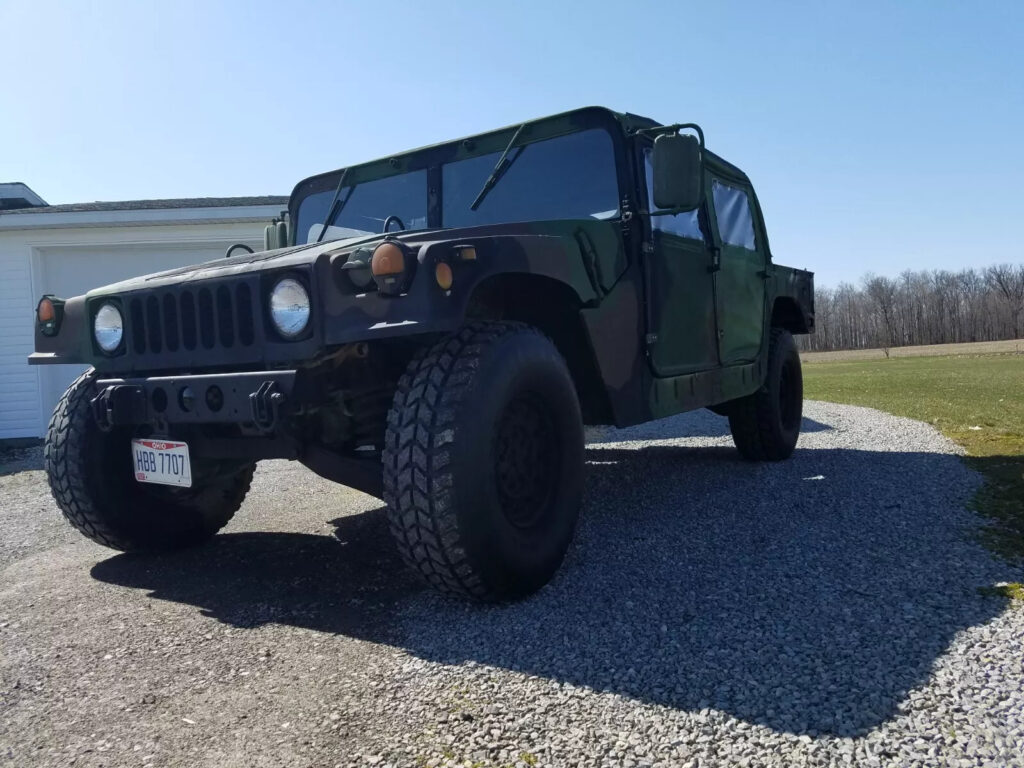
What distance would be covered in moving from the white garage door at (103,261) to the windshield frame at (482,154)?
6703mm

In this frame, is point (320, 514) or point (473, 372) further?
point (320, 514)

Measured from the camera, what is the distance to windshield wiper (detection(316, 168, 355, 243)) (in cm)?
463

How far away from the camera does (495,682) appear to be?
2.25m

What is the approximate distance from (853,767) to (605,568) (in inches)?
63.6

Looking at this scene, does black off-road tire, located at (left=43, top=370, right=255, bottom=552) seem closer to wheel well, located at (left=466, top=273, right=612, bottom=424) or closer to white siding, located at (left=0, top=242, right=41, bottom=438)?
wheel well, located at (left=466, top=273, right=612, bottom=424)

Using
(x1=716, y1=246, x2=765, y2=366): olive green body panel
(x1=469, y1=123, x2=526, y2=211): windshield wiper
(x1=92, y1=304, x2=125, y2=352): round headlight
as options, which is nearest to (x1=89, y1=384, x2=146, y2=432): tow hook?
(x1=92, y1=304, x2=125, y2=352): round headlight

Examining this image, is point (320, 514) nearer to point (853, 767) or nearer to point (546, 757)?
point (546, 757)

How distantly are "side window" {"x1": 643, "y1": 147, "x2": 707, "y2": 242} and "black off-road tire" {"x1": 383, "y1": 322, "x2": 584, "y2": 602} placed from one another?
1293mm

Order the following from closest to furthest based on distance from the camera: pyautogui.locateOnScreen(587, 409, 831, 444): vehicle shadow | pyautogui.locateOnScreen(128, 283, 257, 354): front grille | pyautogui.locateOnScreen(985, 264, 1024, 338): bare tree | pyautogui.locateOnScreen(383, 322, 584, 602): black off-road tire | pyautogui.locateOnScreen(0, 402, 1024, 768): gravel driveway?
pyautogui.locateOnScreen(0, 402, 1024, 768): gravel driveway < pyautogui.locateOnScreen(383, 322, 584, 602): black off-road tire < pyautogui.locateOnScreen(128, 283, 257, 354): front grille < pyautogui.locateOnScreen(587, 409, 831, 444): vehicle shadow < pyautogui.locateOnScreen(985, 264, 1024, 338): bare tree

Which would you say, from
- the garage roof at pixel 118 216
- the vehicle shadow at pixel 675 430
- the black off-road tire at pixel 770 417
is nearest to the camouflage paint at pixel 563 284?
the black off-road tire at pixel 770 417

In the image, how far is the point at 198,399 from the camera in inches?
119

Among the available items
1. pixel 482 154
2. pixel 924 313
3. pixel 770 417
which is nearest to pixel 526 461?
pixel 482 154

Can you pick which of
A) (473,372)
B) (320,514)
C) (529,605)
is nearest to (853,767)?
(529,605)

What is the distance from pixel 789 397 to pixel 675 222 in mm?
2627
